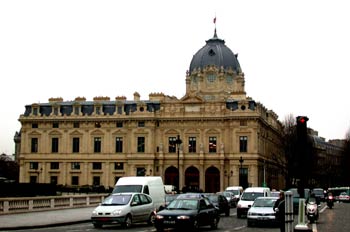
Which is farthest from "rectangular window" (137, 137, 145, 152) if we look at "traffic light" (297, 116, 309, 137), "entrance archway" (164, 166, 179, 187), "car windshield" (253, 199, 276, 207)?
"traffic light" (297, 116, 309, 137)

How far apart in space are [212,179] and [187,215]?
76.5 metres

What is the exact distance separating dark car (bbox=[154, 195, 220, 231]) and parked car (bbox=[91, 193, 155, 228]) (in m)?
2.20

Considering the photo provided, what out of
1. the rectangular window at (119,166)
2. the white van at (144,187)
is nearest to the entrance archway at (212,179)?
the rectangular window at (119,166)

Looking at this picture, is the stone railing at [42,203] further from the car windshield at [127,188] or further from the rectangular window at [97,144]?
the rectangular window at [97,144]

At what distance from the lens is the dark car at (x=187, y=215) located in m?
26.3

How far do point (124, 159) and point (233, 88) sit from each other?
76.0 feet

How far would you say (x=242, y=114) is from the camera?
10100 centimetres

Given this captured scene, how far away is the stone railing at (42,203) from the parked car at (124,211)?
9689 millimetres

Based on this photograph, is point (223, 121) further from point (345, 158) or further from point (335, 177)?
point (335, 177)

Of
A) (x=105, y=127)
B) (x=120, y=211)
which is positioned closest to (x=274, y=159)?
(x=105, y=127)

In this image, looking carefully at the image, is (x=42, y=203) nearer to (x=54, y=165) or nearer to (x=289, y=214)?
(x=289, y=214)

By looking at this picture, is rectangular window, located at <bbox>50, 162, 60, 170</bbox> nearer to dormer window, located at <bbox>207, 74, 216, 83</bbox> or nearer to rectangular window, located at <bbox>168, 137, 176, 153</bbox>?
rectangular window, located at <bbox>168, 137, 176, 153</bbox>

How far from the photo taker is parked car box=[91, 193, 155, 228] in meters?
28.6

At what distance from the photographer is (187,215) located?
1048 inches
